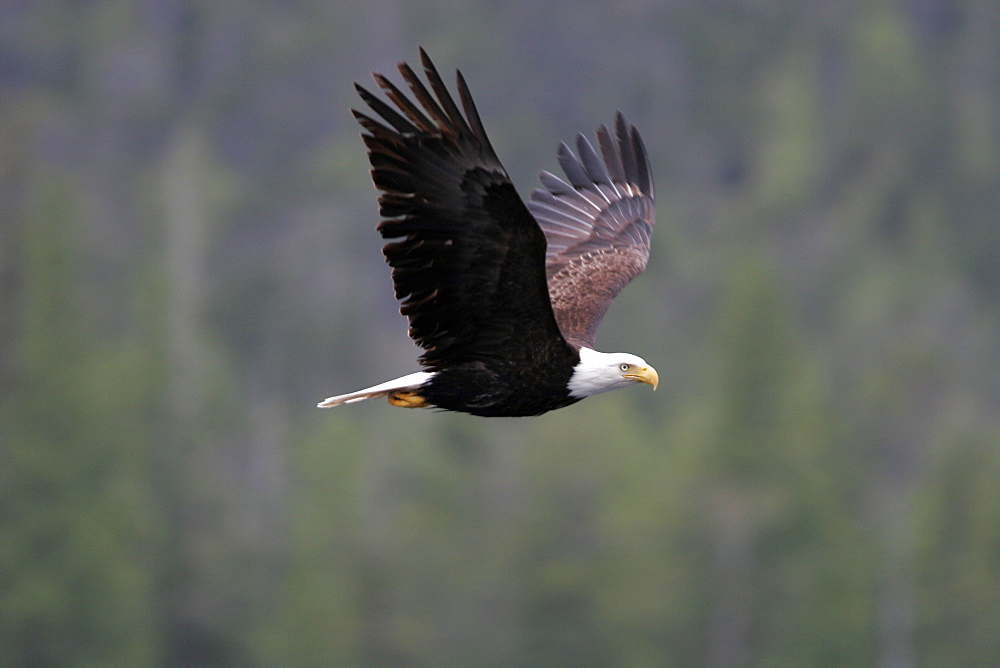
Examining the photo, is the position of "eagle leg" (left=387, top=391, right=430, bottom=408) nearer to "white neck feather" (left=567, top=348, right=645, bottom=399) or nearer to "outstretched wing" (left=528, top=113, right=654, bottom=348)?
"white neck feather" (left=567, top=348, right=645, bottom=399)

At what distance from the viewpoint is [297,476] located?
33719mm

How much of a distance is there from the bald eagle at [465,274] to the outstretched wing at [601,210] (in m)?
0.86

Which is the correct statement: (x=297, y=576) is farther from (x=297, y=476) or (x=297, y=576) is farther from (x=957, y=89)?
(x=957, y=89)

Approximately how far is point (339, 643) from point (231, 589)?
261 centimetres

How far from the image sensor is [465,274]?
32.2ft

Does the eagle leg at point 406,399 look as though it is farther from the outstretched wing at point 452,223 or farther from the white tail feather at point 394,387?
the outstretched wing at point 452,223

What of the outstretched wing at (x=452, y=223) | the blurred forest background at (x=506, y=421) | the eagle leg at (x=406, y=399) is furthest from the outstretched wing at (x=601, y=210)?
the blurred forest background at (x=506, y=421)

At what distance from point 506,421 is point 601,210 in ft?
61.2

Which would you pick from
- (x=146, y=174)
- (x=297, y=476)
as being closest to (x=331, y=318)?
(x=146, y=174)

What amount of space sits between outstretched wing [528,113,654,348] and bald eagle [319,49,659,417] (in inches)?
34.0

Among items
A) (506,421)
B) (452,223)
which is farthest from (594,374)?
(506,421)

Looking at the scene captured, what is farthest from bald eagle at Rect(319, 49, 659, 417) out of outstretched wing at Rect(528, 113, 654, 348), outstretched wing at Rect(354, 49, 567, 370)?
outstretched wing at Rect(528, 113, 654, 348)

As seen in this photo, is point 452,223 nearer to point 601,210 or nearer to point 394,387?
point 394,387

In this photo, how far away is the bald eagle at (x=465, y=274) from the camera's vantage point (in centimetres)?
941
